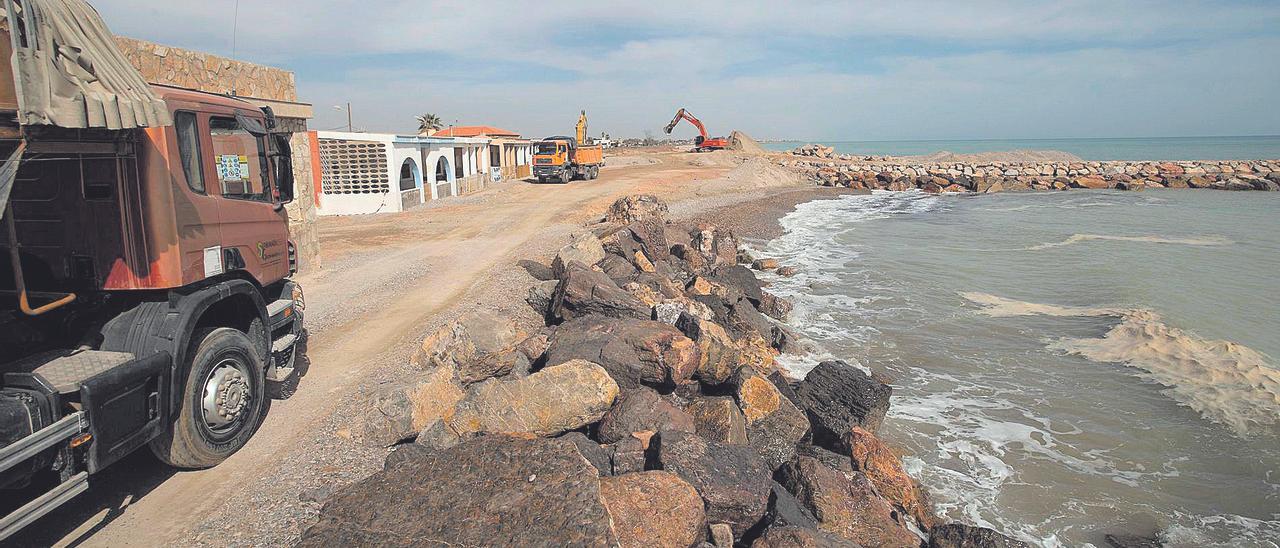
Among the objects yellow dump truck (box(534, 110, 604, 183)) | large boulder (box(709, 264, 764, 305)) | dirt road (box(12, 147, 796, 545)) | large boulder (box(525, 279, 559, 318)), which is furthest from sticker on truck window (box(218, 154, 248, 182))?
yellow dump truck (box(534, 110, 604, 183))

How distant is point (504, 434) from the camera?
22.0ft

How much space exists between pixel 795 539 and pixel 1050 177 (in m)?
65.3

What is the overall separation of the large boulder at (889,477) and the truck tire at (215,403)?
6641 millimetres

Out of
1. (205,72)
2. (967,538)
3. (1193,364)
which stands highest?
(205,72)

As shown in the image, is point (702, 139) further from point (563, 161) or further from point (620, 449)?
point (620, 449)

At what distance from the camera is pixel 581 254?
15.0m

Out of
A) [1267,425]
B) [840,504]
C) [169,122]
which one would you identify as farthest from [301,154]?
[1267,425]

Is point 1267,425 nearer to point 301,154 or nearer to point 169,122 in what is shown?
point 169,122

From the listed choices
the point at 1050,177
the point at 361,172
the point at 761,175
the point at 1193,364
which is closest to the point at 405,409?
the point at 1193,364

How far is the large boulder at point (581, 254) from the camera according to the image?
14016 mm

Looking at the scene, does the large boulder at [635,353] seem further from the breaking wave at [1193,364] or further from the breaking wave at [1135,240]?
the breaking wave at [1135,240]

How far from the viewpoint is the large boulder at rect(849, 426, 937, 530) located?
761 centimetres

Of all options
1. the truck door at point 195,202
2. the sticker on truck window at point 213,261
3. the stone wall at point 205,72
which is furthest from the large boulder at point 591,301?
the stone wall at point 205,72

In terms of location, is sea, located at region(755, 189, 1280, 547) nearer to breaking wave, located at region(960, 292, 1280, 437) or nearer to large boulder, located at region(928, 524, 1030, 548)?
breaking wave, located at region(960, 292, 1280, 437)
